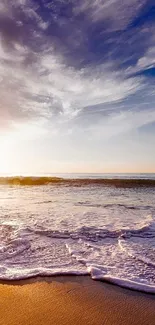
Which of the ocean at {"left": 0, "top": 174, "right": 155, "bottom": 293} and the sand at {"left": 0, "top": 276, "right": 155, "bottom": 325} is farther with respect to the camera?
the ocean at {"left": 0, "top": 174, "right": 155, "bottom": 293}

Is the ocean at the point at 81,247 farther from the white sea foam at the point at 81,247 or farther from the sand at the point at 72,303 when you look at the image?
the sand at the point at 72,303

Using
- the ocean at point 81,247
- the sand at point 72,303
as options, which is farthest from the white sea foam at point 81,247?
the sand at point 72,303

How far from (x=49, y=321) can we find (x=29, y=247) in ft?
8.63

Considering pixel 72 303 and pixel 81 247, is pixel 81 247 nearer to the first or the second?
pixel 81 247

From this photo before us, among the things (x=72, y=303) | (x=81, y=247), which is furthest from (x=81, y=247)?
(x=72, y=303)

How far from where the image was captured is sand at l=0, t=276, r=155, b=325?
9.25ft

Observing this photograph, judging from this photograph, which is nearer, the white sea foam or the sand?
the sand

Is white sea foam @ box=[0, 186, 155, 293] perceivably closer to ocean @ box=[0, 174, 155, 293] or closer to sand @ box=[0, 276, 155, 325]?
ocean @ box=[0, 174, 155, 293]

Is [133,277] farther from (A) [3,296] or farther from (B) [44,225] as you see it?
(B) [44,225]

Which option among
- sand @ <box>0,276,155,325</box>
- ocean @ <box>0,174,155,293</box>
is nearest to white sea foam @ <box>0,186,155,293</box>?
ocean @ <box>0,174,155,293</box>

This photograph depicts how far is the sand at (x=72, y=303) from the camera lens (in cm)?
282

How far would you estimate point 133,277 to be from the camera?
3.89m

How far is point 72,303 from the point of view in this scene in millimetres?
3203

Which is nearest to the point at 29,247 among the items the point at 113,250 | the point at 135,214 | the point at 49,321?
the point at 113,250
